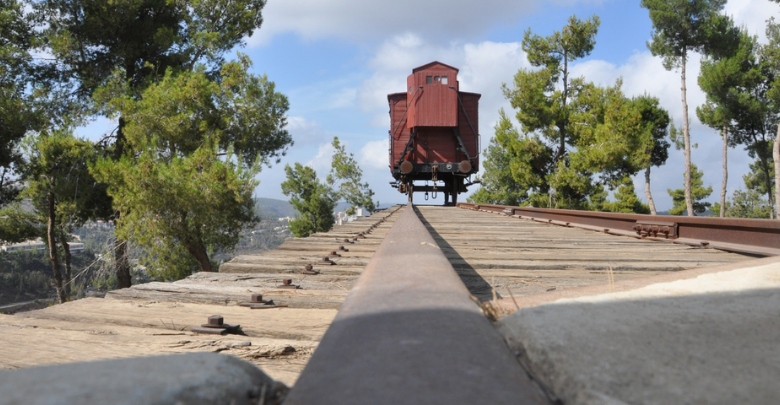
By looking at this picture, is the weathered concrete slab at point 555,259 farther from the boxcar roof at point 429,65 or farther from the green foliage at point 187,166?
the boxcar roof at point 429,65

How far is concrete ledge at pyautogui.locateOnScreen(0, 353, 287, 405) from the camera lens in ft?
1.79

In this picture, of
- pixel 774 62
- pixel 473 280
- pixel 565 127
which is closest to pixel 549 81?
pixel 565 127

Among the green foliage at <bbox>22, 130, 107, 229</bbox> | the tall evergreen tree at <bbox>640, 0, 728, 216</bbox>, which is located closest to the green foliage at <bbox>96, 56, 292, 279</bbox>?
the green foliage at <bbox>22, 130, 107, 229</bbox>

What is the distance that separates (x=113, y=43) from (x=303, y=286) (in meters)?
20.0

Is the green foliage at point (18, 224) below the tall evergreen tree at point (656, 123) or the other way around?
below

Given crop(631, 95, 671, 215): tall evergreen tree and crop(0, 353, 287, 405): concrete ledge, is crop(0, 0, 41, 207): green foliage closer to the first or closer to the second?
crop(0, 353, 287, 405): concrete ledge

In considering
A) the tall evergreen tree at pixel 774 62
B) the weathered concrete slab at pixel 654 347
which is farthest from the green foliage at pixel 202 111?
the tall evergreen tree at pixel 774 62

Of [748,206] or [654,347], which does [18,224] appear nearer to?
[654,347]

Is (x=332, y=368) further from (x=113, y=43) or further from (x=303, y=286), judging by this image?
(x=113, y=43)

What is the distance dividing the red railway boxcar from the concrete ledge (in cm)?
1455

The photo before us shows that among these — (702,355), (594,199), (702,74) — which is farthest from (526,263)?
(702,74)

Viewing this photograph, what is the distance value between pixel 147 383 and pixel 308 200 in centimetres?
2990

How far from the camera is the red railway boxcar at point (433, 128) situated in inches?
628

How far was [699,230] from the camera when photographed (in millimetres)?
4188
